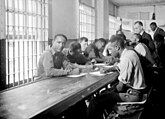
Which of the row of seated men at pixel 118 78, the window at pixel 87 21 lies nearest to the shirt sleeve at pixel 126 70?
the row of seated men at pixel 118 78

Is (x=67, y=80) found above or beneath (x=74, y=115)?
above

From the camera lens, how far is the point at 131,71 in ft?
8.70

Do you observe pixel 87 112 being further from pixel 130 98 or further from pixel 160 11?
pixel 160 11

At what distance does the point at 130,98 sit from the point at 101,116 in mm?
483

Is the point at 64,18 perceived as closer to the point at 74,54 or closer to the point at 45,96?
the point at 74,54

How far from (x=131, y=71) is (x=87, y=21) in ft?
15.7

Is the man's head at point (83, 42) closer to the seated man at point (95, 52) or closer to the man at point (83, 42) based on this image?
the man at point (83, 42)

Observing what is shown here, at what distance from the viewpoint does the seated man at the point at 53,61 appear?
117 inches

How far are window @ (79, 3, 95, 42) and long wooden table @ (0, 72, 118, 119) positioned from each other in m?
3.99

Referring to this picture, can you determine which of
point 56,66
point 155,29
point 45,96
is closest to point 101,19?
point 155,29

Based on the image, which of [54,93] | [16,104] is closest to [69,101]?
[54,93]

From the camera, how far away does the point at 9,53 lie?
12.3 ft

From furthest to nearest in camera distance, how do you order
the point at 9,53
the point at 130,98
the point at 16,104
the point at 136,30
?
the point at 136,30, the point at 9,53, the point at 130,98, the point at 16,104

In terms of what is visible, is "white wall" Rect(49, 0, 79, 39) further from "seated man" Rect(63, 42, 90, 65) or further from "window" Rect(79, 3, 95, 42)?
"seated man" Rect(63, 42, 90, 65)
